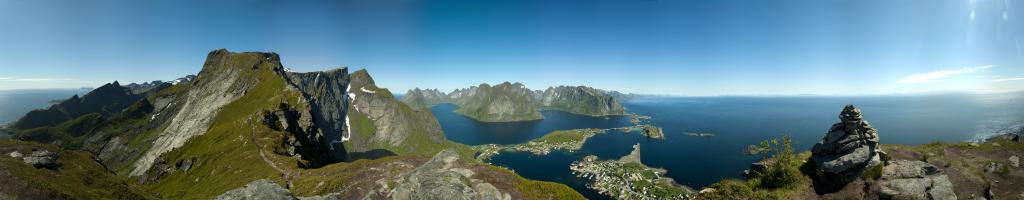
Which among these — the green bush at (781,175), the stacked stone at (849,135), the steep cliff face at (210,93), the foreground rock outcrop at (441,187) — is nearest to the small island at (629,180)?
the stacked stone at (849,135)

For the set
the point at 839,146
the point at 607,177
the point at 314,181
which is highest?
the point at 839,146

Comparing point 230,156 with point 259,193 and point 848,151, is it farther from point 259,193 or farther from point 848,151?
point 848,151

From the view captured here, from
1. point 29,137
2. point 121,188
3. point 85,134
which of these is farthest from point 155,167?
point 29,137

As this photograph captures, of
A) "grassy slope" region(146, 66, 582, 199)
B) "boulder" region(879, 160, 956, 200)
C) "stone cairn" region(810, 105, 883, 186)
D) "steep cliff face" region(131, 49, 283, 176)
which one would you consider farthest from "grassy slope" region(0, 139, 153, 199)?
"boulder" region(879, 160, 956, 200)

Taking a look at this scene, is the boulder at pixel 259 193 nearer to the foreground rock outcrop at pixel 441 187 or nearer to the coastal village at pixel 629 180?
the foreground rock outcrop at pixel 441 187

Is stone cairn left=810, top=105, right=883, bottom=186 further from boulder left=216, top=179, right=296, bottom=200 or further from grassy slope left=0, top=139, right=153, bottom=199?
grassy slope left=0, top=139, right=153, bottom=199

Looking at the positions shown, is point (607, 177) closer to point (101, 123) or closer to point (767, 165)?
point (767, 165)
